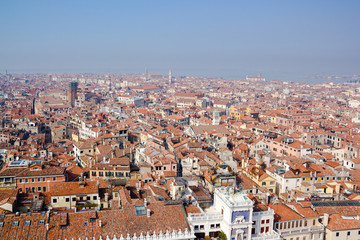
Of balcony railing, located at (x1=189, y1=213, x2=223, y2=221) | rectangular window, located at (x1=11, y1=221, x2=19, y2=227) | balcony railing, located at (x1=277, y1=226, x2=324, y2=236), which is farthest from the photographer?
balcony railing, located at (x1=277, y1=226, x2=324, y2=236)

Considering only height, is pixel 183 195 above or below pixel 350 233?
above

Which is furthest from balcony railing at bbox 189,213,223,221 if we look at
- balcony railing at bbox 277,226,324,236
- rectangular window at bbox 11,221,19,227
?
rectangular window at bbox 11,221,19,227

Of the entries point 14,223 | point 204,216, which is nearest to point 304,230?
point 204,216

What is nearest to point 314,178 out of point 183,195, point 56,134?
point 183,195

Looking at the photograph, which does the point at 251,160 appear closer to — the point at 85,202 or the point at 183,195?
the point at 183,195

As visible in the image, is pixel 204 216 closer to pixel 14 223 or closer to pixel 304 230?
pixel 304 230

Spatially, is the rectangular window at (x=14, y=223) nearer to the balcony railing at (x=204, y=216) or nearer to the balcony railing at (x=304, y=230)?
the balcony railing at (x=204, y=216)

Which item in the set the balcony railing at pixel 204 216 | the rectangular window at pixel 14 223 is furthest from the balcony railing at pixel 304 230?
the rectangular window at pixel 14 223

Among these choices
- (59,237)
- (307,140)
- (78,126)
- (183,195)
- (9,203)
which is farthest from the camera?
(78,126)

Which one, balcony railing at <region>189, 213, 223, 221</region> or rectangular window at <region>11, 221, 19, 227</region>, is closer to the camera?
rectangular window at <region>11, 221, 19, 227</region>

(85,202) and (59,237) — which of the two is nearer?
(59,237)

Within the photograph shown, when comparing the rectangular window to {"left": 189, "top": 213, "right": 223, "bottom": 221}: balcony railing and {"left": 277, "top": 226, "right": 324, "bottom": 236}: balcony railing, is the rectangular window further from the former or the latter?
{"left": 277, "top": 226, "right": 324, "bottom": 236}: balcony railing
